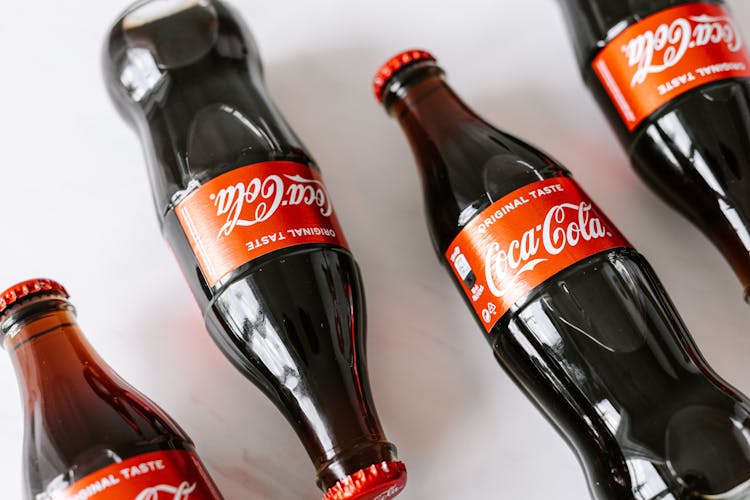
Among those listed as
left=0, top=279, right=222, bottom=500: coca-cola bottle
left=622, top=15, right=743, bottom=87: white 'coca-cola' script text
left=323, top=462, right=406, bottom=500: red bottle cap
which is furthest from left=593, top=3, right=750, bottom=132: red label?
left=0, top=279, right=222, bottom=500: coca-cola bottle

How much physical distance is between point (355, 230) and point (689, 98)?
465 mm

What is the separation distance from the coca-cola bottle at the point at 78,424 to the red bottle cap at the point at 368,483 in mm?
133

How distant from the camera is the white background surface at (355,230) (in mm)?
1010

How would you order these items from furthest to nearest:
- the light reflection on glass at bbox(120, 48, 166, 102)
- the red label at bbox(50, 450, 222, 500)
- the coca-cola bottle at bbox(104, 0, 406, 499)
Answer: the light reflection on glass at bbox(120, 48, 166, 102) < the coca-cola bottle at bbox(104, 0, 406, 499) < the red label at bbox(50, 450, 222, 500)

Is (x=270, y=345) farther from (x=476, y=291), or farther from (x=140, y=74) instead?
(x=140, y=74)

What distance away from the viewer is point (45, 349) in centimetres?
88

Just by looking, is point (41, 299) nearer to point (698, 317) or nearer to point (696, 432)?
point (696, 432)

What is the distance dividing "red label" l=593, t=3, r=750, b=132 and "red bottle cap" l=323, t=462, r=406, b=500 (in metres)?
0.53

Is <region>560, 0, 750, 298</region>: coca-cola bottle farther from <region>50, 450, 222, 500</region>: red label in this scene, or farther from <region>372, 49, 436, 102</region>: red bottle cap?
<region>50, 450, 222, 500</region>: red label

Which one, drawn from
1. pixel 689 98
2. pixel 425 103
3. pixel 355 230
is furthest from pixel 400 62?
pixel 689 98

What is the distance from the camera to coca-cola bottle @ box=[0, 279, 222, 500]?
0.79 metres

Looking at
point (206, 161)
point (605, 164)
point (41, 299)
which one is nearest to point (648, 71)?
point (605, 164)

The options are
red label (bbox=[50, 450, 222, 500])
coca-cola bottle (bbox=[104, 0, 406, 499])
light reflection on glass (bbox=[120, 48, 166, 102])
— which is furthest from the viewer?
light reflection on glass (bbox=[120, 48, 166, 102])

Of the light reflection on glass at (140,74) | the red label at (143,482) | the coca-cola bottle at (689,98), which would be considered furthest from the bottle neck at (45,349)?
the coca-cola bottle at (689,98)
